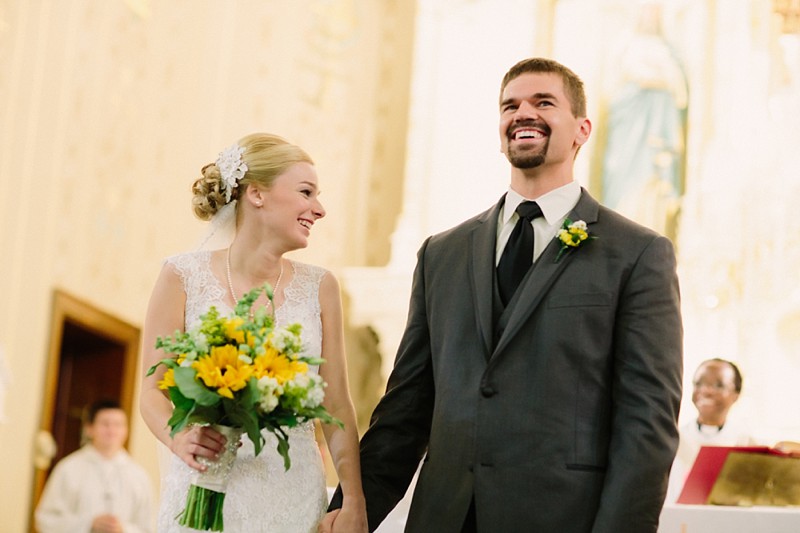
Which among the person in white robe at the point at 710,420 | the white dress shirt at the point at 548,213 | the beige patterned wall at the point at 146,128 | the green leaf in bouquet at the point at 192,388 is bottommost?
the green leaf in bouquet at the point at 192,388

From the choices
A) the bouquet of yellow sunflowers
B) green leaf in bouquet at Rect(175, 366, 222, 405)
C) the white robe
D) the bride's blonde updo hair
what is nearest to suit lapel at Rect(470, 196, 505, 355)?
the bouquet of yellow sunflowers

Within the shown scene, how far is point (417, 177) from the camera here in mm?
11219

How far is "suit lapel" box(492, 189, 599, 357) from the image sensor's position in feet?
9.89

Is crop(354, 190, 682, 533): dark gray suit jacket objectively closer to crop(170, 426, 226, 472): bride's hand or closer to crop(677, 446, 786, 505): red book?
crop(170, 426, 226, 472): bride's hand

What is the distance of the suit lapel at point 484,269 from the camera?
10.1 feet

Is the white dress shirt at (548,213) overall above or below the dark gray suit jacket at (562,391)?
above

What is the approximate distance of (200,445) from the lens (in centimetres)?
305

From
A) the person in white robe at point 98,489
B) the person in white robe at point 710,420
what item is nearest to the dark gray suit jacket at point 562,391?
the person in white robe at point 710,420

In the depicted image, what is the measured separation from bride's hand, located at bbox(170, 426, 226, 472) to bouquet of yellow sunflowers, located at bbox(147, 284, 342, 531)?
0.03 m

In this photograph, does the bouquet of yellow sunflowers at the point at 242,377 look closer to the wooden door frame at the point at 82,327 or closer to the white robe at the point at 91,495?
the white robe at the point at 91,495

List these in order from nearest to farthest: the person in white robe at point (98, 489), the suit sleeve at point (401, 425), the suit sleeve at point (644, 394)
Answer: the suit sleeve at point (644, 394) < the suit sleeve at point (401, 425) < the person in white robe at point (98, 489)

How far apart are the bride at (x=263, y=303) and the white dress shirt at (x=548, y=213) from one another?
542mm

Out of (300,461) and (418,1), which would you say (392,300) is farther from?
(300,461)

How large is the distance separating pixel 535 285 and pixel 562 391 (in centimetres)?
27
